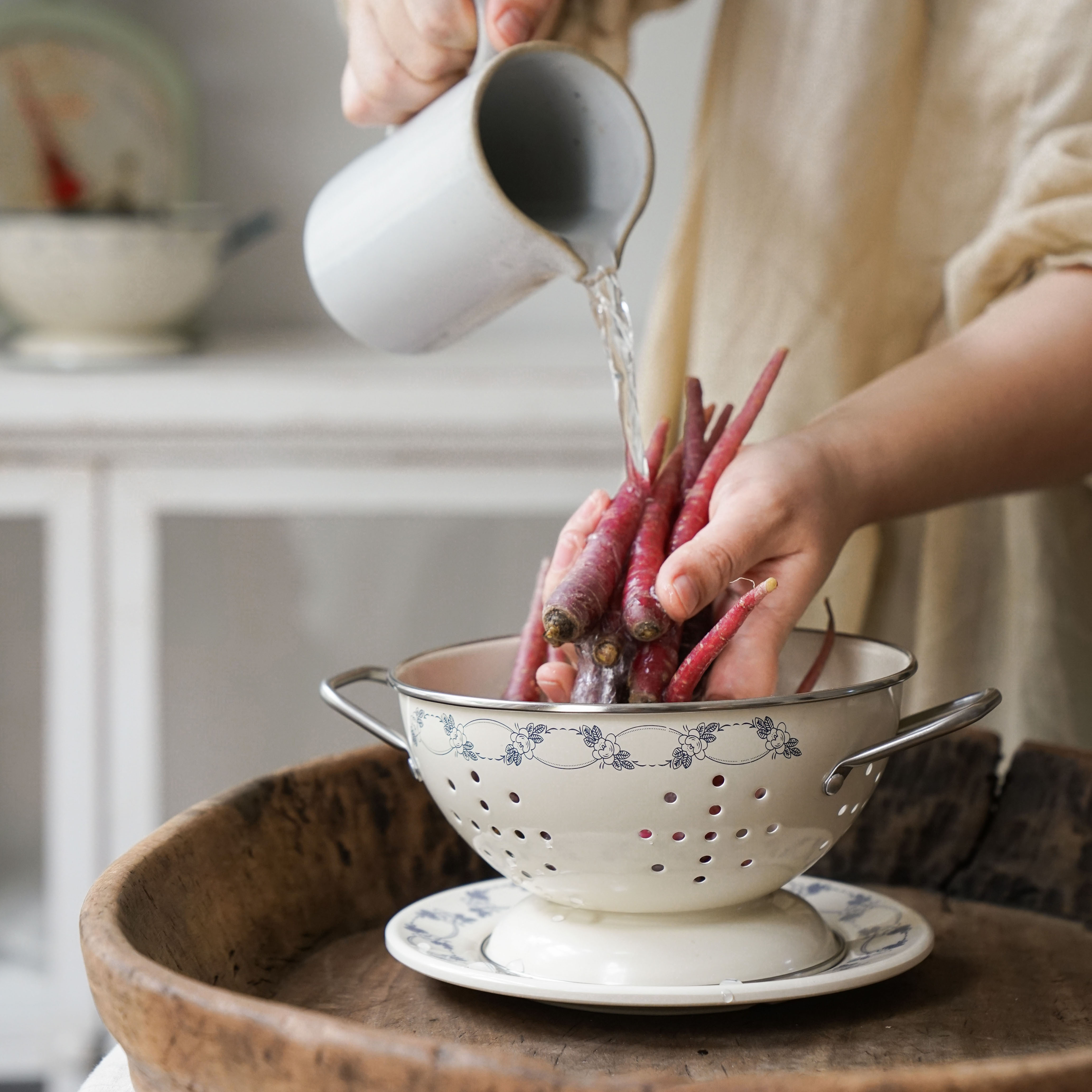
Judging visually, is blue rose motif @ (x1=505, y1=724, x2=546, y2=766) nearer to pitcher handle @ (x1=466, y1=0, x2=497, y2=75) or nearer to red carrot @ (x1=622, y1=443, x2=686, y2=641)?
red carrot @ (x1=622, y1=443, x2=686, y2=641)

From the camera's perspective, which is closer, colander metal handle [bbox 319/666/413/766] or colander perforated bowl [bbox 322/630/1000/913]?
colander perforated bowl [bbox 322/630/1000/913]

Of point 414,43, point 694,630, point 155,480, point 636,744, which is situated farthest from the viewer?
point 155,480

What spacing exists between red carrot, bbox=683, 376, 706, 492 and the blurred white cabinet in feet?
2.17

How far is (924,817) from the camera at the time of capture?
2.51ft

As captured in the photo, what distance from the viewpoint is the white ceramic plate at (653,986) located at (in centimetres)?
52

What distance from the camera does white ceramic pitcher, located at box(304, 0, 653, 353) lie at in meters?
0.66

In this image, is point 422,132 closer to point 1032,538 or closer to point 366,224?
point 366,224

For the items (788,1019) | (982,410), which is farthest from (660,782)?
(982,410)

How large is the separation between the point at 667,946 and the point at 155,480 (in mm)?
925

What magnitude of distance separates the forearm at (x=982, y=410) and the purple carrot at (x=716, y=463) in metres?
0.06

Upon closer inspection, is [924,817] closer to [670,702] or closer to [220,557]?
[670,702]

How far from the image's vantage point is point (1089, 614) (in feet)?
3.29

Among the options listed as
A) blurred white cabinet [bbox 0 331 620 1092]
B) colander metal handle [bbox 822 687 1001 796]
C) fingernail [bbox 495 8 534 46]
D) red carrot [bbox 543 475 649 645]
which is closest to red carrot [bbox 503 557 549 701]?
red carrot [bbox 543 475 649 645]

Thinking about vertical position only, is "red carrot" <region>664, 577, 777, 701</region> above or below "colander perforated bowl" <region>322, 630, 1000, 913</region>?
above
